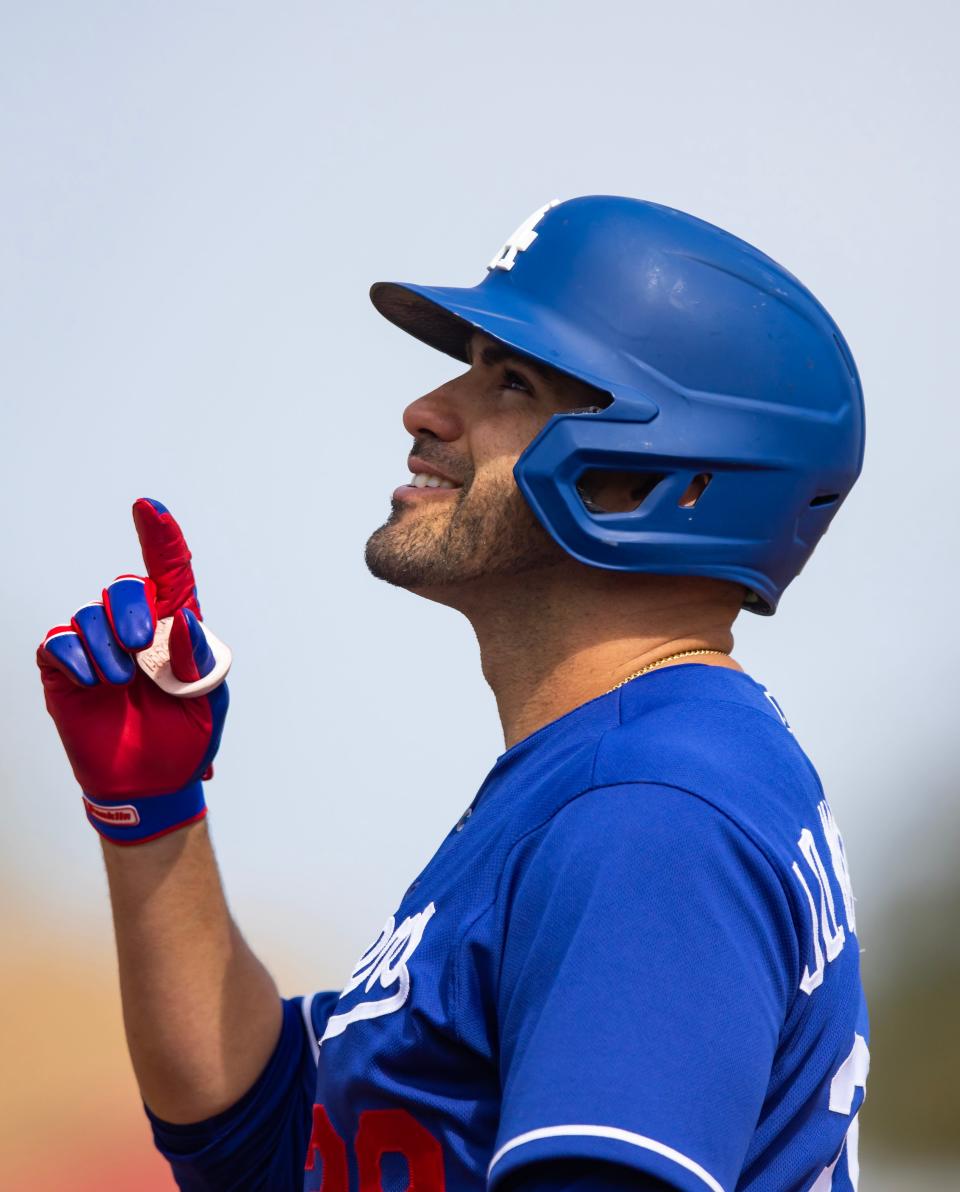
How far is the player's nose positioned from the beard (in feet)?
0.37

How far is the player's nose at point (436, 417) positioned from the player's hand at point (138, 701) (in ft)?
1.47

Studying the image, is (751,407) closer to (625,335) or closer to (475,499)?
(625,335)

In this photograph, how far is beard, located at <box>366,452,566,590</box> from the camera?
2305 mm

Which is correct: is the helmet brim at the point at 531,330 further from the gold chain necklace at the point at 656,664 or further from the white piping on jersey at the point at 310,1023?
the white piping on jersey at the point at 310,1023

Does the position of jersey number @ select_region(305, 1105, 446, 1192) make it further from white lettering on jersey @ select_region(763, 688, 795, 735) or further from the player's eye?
the player's eye

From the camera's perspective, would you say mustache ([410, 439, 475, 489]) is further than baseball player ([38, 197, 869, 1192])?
Yes

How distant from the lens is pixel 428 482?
247 cm

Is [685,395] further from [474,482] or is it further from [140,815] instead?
[140,815]

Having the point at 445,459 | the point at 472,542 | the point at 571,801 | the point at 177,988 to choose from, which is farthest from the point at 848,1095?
the point at 177,988

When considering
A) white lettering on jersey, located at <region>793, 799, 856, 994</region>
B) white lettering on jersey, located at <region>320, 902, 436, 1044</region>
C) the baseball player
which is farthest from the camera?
white lettering on jersey, located at <region>320, 902, 436, 1044</region>

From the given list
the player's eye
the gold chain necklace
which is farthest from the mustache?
the gold chain necklace

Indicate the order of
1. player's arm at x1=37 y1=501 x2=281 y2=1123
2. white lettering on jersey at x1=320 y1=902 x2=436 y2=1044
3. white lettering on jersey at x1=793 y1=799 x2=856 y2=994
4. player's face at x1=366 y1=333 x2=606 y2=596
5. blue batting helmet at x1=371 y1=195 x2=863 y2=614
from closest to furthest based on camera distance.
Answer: white lettering on jersey at x1=793 y1=799 x2=856 y2=994 < white lettering on jersey at x1=320 y1=902 x2=436 y2=1044 < blue batting helmet at x1=371 y1=195 x2=863 y2=614 < player's face at x1=366 y1=333 x2=606 y2=596 < player's arm at x1=37 y1=501 x2=281 y2=1123

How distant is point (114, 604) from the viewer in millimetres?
2381

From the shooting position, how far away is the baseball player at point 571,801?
1.55 meters
